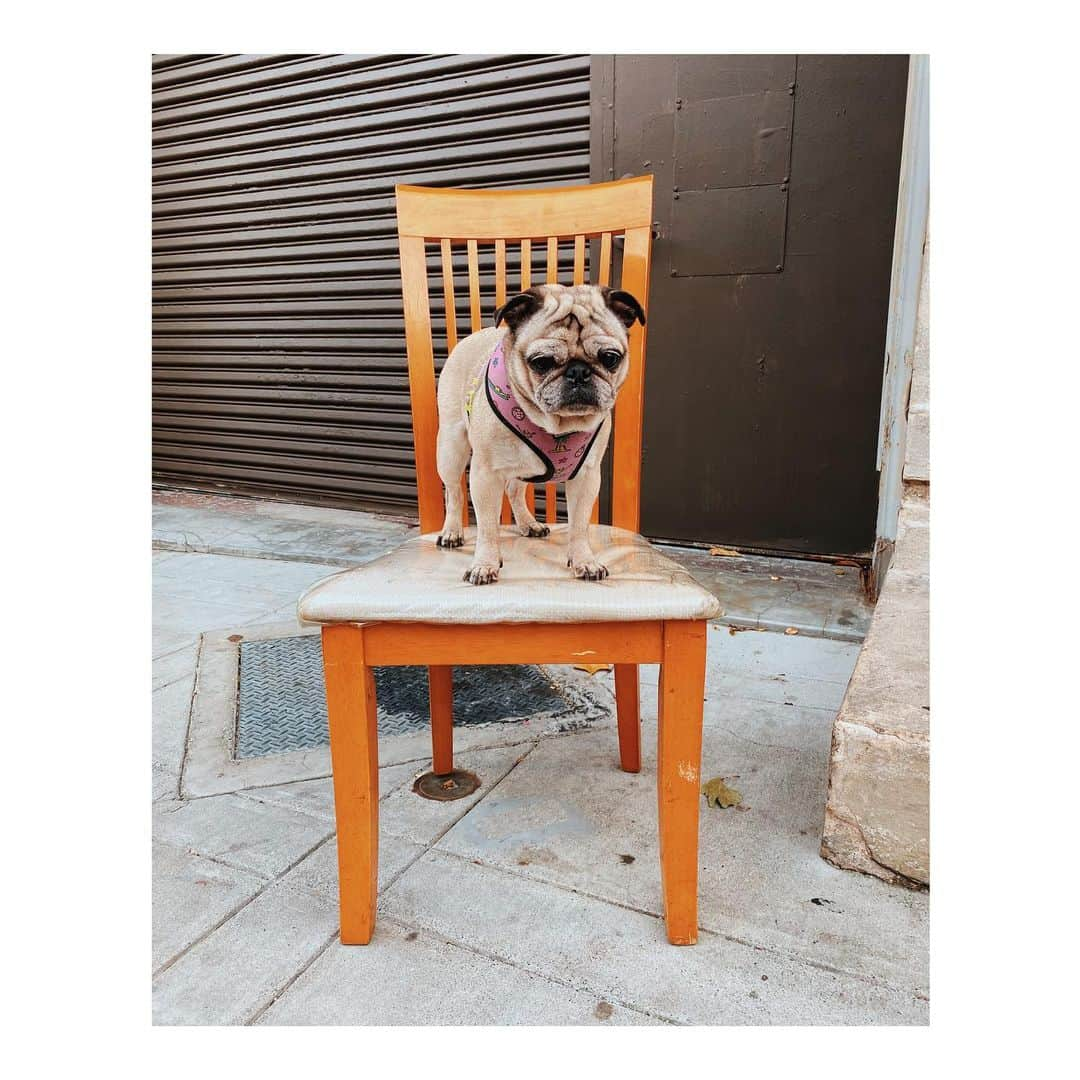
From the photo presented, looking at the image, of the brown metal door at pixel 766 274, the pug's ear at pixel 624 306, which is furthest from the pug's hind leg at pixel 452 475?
the brown metal door at pixel 766 274

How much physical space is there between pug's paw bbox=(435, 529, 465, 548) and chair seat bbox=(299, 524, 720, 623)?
22 cm

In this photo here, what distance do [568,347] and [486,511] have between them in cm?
38

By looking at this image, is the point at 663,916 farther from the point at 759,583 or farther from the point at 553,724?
the point at 759,583

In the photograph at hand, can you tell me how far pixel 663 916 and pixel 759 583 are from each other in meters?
2.34

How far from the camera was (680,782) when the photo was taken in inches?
54.8

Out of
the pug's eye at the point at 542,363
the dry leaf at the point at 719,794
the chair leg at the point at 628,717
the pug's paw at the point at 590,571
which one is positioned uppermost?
the pug's eye at the point at 542,363

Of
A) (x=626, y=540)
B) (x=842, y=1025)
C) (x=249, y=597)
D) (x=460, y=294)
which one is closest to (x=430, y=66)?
(x=460, y=294)

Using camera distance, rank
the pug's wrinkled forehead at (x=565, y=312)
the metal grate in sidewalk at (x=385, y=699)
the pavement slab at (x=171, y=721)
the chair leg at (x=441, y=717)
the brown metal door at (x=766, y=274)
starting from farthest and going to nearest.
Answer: the brown metal door at (x=766, y=274)
the metal grate in sidewalk at (x=385, y=699)
the pavement slab at (x=171, y=721)
the chair leg at (x=441, y=717)
the pug's wrinkled forehead at (x=565, y=312)

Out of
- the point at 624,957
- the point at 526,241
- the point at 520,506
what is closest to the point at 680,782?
the point at 624,957

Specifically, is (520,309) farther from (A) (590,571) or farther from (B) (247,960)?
(B) (247,960)

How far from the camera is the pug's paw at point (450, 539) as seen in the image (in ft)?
5.88

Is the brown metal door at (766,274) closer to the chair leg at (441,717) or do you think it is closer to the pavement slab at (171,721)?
the chair leg at (441,717)

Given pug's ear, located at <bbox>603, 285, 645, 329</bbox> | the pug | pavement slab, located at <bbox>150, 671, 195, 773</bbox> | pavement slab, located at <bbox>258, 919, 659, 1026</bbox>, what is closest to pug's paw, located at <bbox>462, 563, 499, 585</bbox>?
the pug

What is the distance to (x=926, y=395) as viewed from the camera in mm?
2541
